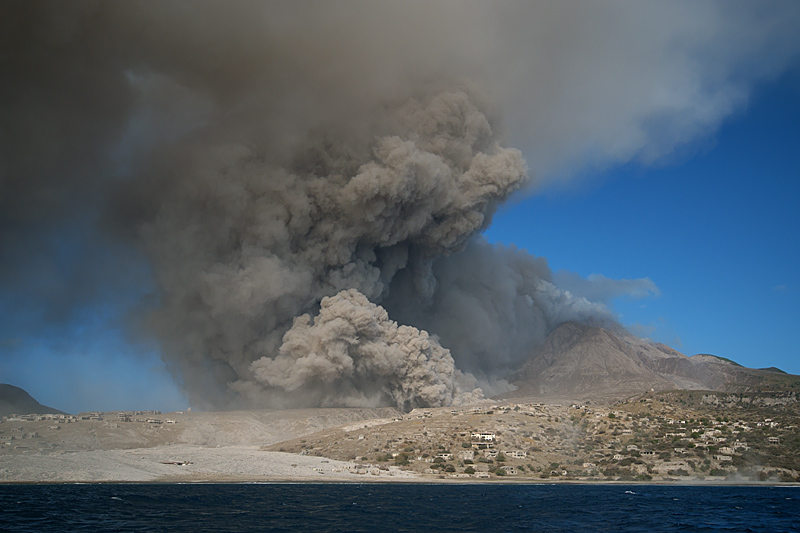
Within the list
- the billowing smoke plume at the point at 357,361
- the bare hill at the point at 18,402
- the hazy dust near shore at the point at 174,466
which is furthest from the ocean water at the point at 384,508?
the bare hill at the point at 18,402

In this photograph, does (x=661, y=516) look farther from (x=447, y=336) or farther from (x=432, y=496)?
(x=447, y=336)

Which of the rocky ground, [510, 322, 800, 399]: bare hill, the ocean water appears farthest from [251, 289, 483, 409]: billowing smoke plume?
[510, 322, 800, 399]: bare hill

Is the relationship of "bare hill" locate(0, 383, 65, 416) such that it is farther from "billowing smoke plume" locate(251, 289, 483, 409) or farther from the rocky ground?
"billowing smoke plume" locate(251, 289, 483, 409)

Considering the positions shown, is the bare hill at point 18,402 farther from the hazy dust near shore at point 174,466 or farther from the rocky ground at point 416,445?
the hazy dust near shore at point 174,466

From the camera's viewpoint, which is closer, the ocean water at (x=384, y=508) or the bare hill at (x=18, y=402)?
the ocean water at (x=384, y=508)

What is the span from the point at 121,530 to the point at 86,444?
1956 inches

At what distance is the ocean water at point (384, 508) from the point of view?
38.7 meters

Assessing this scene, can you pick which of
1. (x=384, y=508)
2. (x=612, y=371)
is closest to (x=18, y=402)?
(x=384, y=508)

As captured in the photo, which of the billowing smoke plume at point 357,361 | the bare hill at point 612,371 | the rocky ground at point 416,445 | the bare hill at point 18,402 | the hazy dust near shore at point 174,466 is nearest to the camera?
the hazy dust near shore at point 174,466

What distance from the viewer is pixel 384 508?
155 feet

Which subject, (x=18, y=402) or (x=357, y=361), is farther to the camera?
(x=18, y=402)

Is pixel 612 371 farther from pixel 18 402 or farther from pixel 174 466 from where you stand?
pixel 18 402

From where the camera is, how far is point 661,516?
45531mm

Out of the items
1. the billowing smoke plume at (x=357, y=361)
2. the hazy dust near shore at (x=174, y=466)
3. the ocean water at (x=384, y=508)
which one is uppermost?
the billowing smoke plume at (x=357, y=361)
